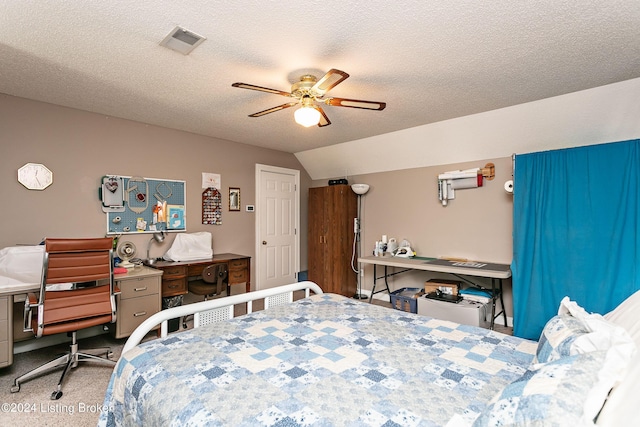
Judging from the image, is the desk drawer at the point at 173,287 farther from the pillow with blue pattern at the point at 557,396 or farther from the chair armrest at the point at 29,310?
the pillow with blue pattern at the point at 557,396

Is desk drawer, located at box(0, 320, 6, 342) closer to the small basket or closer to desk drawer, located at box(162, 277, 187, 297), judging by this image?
desk drawer, located at box(162, 277, 187, 297)

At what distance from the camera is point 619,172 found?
2771 millimetres

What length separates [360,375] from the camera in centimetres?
132

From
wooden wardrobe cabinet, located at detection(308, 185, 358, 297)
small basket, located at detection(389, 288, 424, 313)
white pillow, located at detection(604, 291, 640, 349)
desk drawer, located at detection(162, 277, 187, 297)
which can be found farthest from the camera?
wooden wardrobe cabinet, located at detection(308, 185, 358, 297)

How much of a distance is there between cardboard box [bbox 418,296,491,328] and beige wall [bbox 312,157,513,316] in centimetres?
55

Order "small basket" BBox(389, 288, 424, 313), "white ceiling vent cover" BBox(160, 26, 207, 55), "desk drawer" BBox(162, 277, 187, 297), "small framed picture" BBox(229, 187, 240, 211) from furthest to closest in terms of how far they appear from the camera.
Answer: "small framed picture" BBox(229, 187, 240, 211) → "small basket" BBox(389, 288, 424, 313) → "desk drawer" BBox(162, 277, 187, 297) → "white ceiling vent cover" BBox(160, 26, 207, 55)

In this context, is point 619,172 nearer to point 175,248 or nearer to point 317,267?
point 317,267

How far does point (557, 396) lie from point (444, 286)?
310cm

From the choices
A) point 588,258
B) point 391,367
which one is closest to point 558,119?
point 588,258

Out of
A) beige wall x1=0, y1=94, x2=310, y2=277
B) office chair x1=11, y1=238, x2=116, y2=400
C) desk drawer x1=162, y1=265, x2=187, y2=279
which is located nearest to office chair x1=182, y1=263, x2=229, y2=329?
desk drawer x1=162, y1=265, x2=187, y2=279

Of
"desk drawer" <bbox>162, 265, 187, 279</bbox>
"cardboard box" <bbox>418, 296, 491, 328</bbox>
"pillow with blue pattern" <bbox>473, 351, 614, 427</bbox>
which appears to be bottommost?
"cardboard box" <bbox>418, 296, 491, 328</bbox>

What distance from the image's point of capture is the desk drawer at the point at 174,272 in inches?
133

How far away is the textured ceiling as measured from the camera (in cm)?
173

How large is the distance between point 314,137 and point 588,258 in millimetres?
3331
